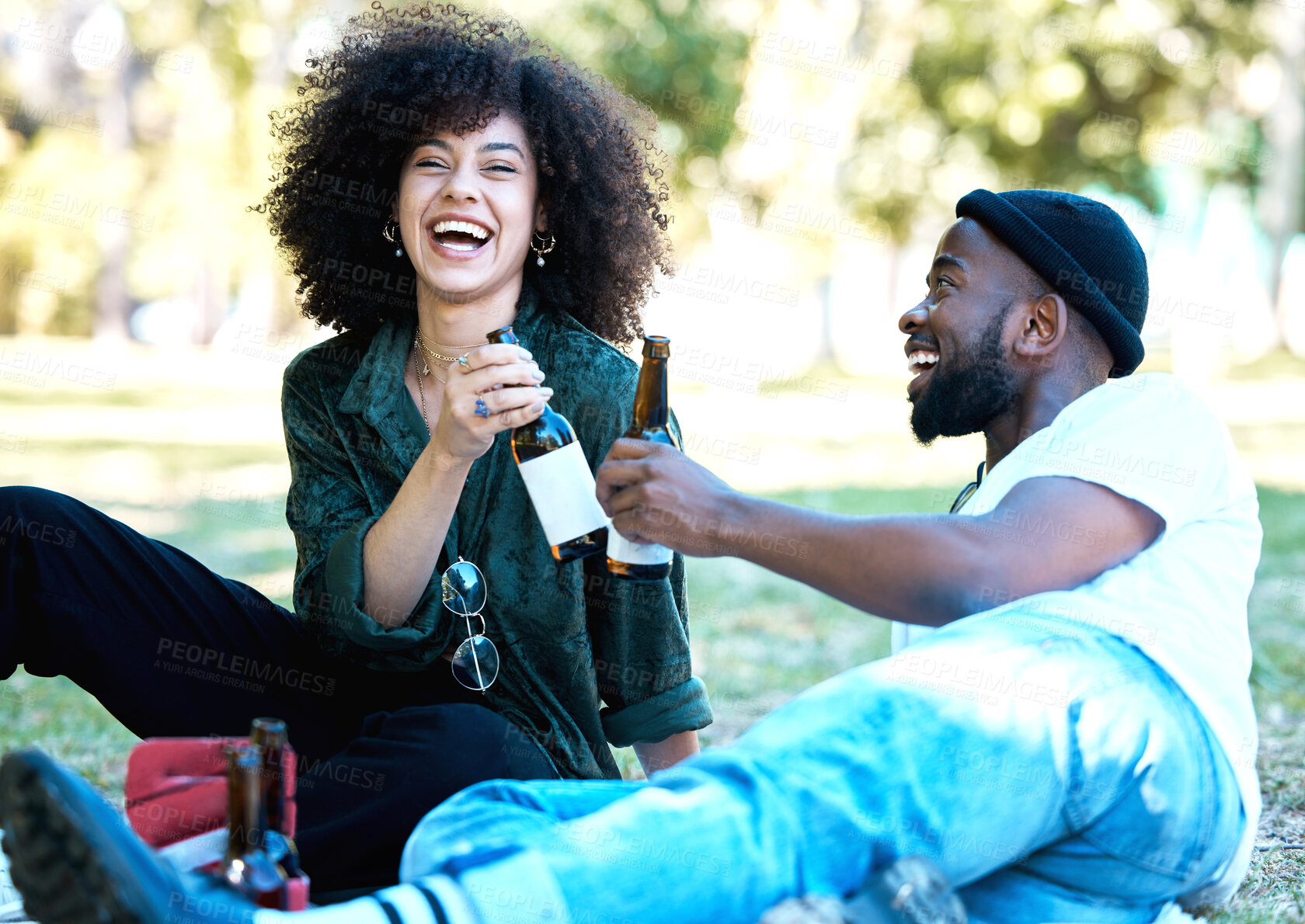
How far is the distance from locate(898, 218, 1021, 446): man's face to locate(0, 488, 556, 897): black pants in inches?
51.0

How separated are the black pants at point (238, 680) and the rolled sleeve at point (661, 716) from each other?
0.41 metres

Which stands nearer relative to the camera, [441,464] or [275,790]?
[275,790]

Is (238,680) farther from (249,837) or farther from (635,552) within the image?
(635,552)

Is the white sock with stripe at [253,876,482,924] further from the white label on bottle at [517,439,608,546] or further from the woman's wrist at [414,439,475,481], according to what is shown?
the woman's wrist at [414,439,475,481]

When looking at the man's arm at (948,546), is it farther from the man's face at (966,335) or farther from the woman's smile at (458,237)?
the woman's smile at (458,237)

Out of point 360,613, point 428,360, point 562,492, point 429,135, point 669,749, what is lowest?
point 669,749

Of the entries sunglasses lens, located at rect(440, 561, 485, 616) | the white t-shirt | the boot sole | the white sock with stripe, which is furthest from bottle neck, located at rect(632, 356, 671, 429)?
the boot sole

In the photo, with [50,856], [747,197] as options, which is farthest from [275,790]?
[747,197]

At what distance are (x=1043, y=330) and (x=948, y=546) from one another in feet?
2.66

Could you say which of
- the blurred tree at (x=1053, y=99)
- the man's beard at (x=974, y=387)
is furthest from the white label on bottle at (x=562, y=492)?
the blurred tree at (x=1053, y=99)

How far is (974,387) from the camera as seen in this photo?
300 cm

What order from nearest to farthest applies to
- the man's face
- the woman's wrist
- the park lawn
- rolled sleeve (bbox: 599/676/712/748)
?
the woman's wrist → the man's face → rolled sleeve (bbox: 599/676/712/748) → the park lawn

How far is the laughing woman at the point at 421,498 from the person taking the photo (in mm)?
2721

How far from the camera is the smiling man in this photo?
2.06 meters
